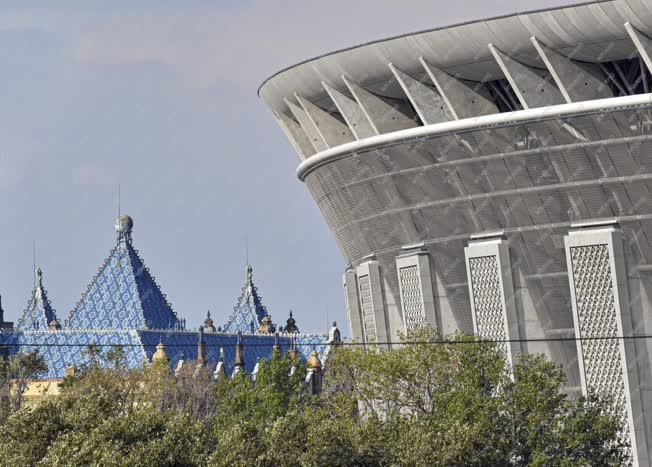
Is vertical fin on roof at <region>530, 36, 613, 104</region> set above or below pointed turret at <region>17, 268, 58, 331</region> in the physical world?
below

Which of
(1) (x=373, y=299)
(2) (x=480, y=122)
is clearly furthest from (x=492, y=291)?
(1) (x=373, y=299)

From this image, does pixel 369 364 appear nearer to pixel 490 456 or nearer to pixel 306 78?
pixel 490 456

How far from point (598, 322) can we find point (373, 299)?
1596cm

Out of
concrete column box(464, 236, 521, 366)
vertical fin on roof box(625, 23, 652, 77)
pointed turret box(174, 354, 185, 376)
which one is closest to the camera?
vertical fin on roof box(625, 23, 652, 77)

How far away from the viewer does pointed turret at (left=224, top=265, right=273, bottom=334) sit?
165750mm

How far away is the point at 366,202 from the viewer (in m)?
86.4

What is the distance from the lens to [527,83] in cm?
7894

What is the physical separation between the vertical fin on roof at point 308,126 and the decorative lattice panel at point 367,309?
6.30 metres

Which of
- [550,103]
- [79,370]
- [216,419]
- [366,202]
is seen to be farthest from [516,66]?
[79,370]

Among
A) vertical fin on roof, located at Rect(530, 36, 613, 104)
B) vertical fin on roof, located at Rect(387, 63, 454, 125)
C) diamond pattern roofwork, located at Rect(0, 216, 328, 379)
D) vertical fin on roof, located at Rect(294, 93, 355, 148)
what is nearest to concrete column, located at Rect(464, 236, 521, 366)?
vertical fin on roof, located at Rect(387, 63, 454, 125)

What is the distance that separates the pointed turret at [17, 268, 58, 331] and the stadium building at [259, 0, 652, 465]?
7112cm

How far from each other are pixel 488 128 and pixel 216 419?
1606 centimetres

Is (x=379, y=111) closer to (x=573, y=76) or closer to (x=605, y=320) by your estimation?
(x=573, y=76)

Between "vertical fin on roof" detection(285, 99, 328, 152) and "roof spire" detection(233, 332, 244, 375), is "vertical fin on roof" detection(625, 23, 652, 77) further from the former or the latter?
"roof spire" detection(233, 332, 244, 375)
